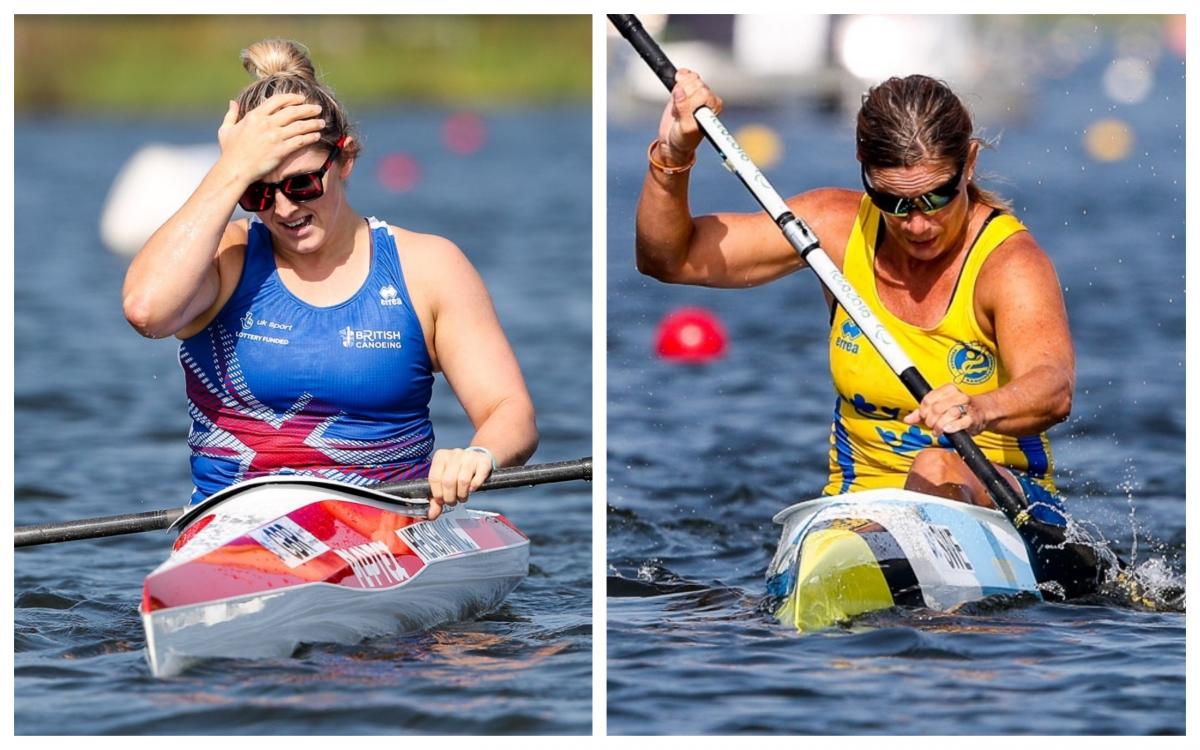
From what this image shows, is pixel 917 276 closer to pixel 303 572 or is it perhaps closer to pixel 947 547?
pixel 947 547

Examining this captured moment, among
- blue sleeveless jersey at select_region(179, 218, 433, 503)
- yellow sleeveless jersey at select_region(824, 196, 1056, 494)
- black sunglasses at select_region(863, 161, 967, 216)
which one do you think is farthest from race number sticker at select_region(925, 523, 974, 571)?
blue sleeveless jersey at select_region(179, 218, 433, 503)

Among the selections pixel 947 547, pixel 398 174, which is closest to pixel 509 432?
pixel 947 547

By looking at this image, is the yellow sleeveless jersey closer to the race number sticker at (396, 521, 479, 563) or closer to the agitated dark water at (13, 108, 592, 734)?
the agitated dark water at (13, 108, 592, 734)

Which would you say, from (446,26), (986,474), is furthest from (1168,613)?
(446,26)

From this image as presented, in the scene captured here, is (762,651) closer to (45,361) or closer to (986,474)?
(986,474)

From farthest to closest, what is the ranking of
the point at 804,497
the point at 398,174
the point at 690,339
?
the point at 398,174, the point at 690,339, the point at 804,497

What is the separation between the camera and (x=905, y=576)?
15.0ft

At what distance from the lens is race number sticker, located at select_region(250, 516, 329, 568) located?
431cm

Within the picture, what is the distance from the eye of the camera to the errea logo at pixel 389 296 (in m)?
4.70

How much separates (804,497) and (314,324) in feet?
8.36

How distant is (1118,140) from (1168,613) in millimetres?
17523

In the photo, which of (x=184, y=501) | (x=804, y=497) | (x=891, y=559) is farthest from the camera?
(x=184, y=501)

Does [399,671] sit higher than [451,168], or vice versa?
[451,168]

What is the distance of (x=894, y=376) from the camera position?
4.84 m
